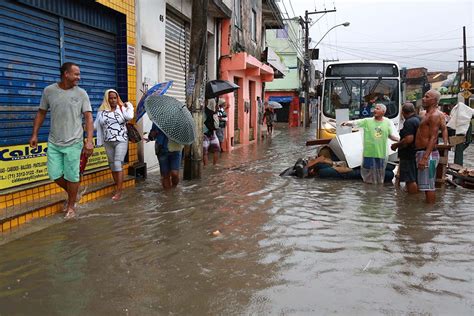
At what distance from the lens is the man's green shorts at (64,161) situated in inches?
211

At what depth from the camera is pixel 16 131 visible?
571 cm

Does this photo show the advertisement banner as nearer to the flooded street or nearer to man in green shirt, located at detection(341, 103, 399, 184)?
the flooded street

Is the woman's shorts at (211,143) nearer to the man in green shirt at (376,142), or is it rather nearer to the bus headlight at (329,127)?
the bus headlight at (329,127)

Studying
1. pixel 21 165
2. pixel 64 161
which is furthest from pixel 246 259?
pixel 21 165

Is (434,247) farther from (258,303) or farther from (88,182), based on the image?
(88,182)

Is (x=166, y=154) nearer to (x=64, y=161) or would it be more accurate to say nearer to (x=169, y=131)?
(x=169, y=131)

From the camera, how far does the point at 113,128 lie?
6664 millimetres

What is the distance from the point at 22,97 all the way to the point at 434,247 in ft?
16.3

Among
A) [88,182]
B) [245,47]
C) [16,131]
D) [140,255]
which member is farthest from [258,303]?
[245,47]

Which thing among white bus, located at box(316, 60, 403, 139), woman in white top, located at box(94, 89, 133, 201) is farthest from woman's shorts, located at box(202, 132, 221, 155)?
woman in white top, located at box(94, 89, 133, 201)

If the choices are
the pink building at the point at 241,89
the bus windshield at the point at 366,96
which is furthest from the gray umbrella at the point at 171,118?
the pink building at the point at 241,89

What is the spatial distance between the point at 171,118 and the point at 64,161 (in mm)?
2095

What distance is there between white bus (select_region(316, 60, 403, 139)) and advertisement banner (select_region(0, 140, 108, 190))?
8.64 m

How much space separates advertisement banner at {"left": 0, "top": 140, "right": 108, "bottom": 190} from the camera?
5.39m
